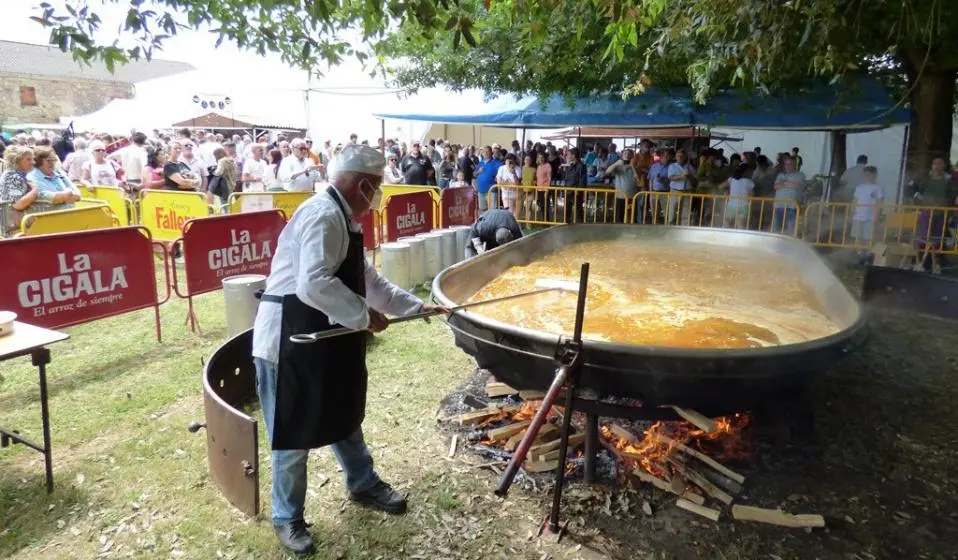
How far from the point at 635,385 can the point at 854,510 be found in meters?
1.65

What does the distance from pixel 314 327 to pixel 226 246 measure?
4091 mm

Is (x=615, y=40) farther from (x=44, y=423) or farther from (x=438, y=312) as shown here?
(x=44, y=423)

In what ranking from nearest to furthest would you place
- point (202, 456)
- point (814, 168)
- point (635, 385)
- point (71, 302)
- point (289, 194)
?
point (635, 385), point (202, 456), point (71, 302), point (289, 194), point (814, 168)

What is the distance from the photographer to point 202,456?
3.90 metres

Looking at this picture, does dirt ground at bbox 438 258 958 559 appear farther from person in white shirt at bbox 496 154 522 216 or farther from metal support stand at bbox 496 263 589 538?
person in white shirt at bbox 496 154 522 216

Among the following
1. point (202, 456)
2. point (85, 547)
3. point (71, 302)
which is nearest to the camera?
point (85, 547)

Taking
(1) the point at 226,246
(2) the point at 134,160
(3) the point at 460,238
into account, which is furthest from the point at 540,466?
(2) the point at 134,160

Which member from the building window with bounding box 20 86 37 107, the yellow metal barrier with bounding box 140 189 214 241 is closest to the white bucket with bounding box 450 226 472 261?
the yellow metal barrier with bounding box 140 189 214 241

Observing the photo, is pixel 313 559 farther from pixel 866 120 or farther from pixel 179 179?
pixel 866 120

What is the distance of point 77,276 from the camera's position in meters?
5.07

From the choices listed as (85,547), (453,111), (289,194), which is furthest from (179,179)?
(85,547)

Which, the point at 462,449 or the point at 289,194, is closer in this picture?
the point at 462,449

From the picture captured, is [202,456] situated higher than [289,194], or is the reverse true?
[289,194]

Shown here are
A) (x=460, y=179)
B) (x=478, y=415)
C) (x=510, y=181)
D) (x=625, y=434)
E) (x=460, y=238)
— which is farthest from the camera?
(x=460, y=179)
